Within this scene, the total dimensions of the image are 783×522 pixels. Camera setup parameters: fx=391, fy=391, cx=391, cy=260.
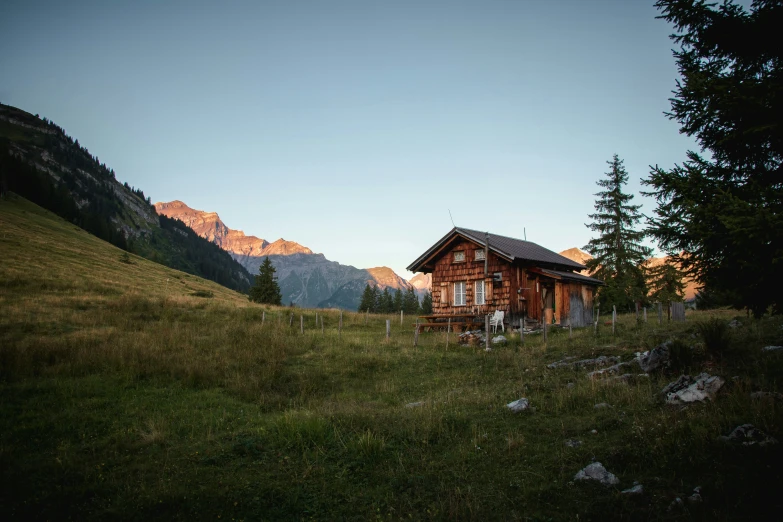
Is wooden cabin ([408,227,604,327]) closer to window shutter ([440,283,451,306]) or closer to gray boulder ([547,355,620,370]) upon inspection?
window shutter ([440,283,451,306])

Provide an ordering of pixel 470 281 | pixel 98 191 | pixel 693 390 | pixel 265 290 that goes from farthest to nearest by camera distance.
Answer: pixel 98 191 < pixel 265 290 < pixel 470 281 < pixel 693 390

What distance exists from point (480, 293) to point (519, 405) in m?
18.1

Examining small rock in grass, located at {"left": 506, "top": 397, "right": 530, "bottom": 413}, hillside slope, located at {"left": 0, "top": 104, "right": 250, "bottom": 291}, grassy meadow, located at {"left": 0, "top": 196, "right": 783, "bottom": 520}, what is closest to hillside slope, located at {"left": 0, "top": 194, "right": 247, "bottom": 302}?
grassy meadow, located at {"left": 0, "top": 196, "right": 783, "bottom": 520}

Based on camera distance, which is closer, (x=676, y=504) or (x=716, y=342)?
Result: (x=676, y=504)

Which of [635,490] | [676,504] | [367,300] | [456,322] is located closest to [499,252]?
[456,322]

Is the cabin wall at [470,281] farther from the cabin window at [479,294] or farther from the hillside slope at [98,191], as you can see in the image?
the hillside slope at [98,191]

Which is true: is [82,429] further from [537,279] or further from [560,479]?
[537,279]

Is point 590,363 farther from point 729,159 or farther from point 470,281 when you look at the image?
point 470,281

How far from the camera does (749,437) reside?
5406 mm

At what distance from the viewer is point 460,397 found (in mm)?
10086

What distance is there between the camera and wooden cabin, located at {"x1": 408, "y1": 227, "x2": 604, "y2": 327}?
83.3 feet

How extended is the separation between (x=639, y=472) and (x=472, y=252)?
2187cm

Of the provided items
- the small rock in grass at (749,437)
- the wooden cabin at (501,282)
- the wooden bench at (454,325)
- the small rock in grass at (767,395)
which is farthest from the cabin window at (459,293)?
the small rock in grass at (749,437)

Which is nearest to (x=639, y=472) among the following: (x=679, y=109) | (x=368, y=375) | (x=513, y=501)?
(x=513, y=501)
